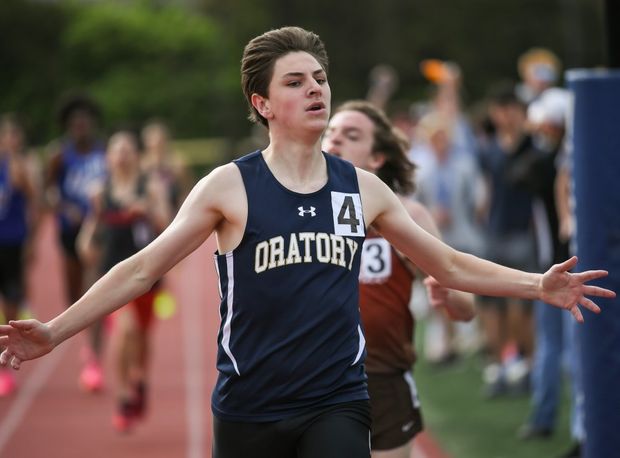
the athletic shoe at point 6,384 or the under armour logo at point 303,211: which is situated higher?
the under armour logo at point 303,211

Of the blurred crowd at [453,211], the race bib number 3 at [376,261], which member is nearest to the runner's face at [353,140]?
the race bib number 3 at [376,261]

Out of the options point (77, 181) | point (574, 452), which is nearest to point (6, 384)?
point (77, 181)

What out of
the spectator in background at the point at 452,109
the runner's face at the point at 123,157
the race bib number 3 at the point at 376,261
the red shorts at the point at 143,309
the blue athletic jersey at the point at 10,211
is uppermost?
the spectator in background at the point at 452,109

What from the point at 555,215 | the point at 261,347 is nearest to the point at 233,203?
the point at 261,347

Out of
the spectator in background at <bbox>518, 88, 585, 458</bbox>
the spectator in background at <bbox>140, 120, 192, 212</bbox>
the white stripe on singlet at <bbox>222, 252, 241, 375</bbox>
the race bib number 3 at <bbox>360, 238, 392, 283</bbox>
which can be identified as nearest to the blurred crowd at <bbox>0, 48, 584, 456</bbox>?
the spectator in background at <bbox>518, 88, 585, 458</bbox>

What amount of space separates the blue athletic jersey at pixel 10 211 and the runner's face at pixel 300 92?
873 cm

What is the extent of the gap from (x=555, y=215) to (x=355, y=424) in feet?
17.0

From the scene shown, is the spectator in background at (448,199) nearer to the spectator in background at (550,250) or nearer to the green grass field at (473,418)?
the green grass field at (473,418)

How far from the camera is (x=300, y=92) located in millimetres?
4281

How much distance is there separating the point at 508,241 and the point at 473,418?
1.76m

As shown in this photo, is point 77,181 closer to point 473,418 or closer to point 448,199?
point 448,199

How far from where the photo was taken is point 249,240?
4207mm

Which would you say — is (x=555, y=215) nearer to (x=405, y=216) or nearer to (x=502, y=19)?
(x=405, y=216)

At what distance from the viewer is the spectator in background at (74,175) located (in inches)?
504
